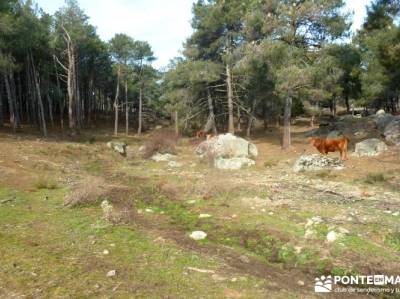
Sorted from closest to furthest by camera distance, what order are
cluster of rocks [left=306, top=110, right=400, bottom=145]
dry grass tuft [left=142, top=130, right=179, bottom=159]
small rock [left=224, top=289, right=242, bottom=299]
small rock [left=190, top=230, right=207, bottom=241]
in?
small rock [left=224, top=289, right=242, bottom=299] < small rock [left=190, top=230, right=207, bottom=241] < cluster of rocks [left=306, top=110, right=400, bottom=145] < dry grass tuft [left=142, top=130, right=179, bottom=159]

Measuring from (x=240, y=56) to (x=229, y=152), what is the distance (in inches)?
328

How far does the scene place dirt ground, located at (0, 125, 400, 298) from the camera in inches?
248

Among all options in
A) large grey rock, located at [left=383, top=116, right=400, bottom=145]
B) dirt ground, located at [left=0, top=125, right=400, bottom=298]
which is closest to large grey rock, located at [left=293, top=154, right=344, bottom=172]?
dirt ground, located at [left=0, top=125, right=400, bottom=298]

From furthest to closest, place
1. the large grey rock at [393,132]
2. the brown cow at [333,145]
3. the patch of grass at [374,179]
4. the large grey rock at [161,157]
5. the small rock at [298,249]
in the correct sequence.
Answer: the large grey rock at [161,157] < the large grey rock at [393,132] < the brown cow at [333,145] < the patch of grass at [374,179] < the small rock at [298,249]

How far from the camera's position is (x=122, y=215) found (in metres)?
10.0

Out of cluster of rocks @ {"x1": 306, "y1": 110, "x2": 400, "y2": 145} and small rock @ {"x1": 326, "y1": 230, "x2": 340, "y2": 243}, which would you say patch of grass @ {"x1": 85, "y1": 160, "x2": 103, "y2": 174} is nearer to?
small rock @ {"x1": 326, "y1": 230, "x2": 340, "y2": 243}

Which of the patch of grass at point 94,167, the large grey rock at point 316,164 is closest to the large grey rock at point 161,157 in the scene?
the patch of grass at point 94,167

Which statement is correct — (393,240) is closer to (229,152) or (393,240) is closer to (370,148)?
(370,148)

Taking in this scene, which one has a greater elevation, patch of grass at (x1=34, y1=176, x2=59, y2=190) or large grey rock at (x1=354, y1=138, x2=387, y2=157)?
large grey rock at (x1=354, y1=138, x2=387, y2=157)

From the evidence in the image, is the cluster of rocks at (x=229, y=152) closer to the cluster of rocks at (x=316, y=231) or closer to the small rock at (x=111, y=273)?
the cluster of rocks at (x=316, y=231)

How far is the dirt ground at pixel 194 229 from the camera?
630cm

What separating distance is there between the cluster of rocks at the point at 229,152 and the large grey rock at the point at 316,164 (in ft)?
10.2

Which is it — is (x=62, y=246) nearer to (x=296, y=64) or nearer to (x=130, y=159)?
(x=130, y=159)

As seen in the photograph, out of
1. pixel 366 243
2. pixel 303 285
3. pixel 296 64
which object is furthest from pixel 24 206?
pixel 296 64
